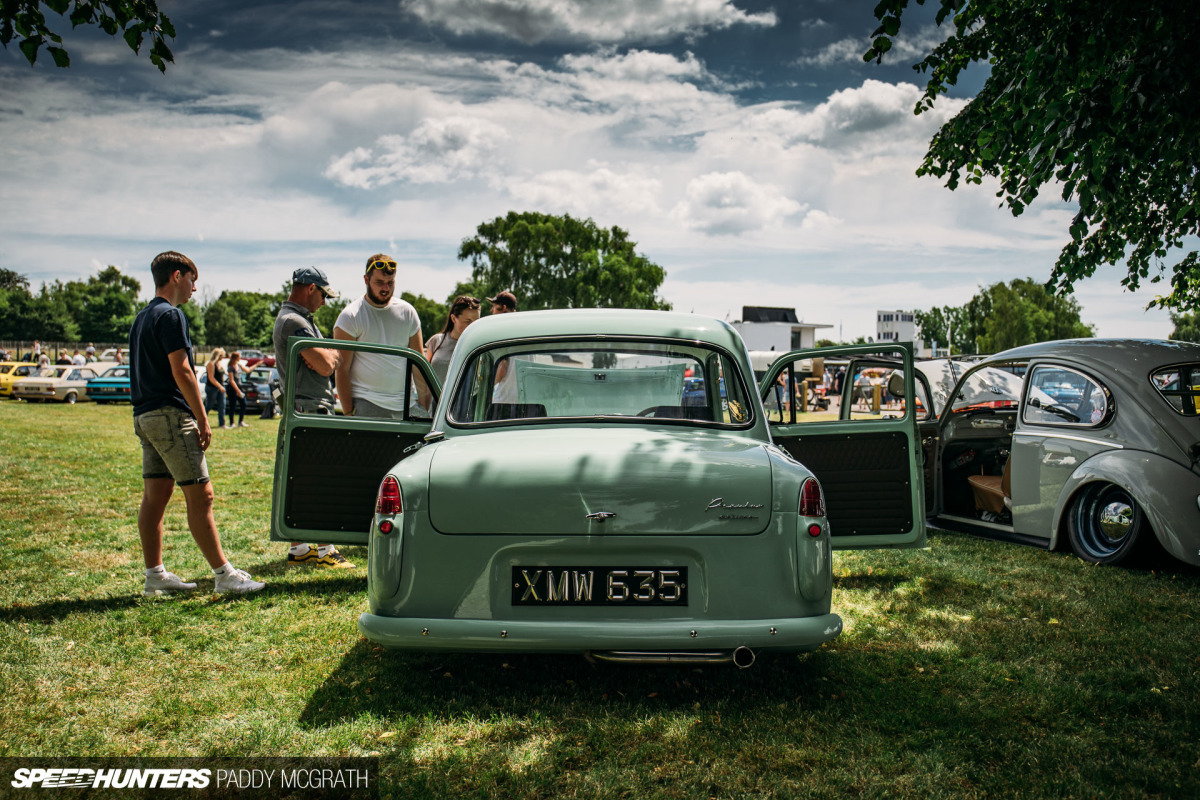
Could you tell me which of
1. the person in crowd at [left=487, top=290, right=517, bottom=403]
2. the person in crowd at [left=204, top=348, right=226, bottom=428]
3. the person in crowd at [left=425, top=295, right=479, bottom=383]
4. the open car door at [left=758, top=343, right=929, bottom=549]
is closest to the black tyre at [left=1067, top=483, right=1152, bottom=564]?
the open car door at [left=758, top=343, right=929, bottom=549]

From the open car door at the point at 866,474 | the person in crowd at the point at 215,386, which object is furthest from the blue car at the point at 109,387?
the open car door at the point at 866,474

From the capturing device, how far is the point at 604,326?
14.2 feet

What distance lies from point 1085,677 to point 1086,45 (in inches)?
165

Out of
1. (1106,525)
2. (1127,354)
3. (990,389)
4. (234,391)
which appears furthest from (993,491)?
(234,391)

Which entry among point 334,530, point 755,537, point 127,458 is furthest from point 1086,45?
point 127,458

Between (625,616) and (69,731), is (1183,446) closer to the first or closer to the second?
(625,616)

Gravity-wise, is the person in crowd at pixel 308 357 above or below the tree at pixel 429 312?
below

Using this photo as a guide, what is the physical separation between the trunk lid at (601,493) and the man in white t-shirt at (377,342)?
2.81 meters

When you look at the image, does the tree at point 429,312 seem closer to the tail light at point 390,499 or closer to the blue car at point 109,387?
the blue car at point 109,387

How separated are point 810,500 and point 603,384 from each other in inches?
62.9

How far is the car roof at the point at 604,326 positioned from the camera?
14.1 ft

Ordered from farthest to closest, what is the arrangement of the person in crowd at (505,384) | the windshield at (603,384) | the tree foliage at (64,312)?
1. the tree foliage at (64,312)
2. the person in crowd at (505,384)
3. the windshield at (603,384)

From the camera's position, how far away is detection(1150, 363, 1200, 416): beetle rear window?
236 inches

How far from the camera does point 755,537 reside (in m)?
3.36
